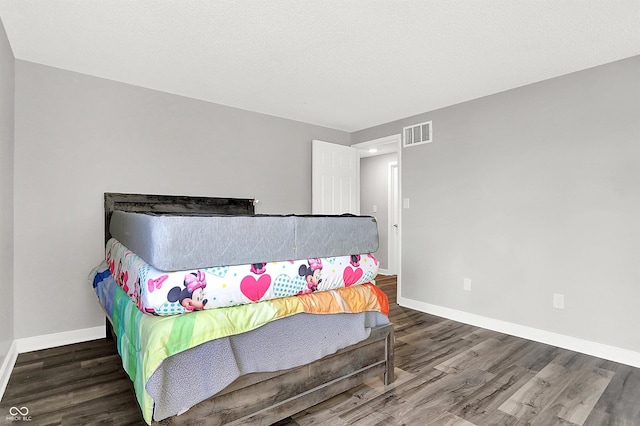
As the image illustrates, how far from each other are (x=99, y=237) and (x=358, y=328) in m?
2.51

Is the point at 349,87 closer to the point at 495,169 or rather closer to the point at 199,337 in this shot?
the point at 495,169

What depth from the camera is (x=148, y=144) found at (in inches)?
127

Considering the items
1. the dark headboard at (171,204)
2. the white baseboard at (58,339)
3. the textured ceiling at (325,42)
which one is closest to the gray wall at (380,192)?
the textured ceiling at (325,42)

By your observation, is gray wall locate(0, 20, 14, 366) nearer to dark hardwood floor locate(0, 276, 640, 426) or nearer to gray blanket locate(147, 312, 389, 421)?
dark hardwood floor locate(0, 276, 640, 426)

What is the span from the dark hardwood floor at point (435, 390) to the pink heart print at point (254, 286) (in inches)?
30.1

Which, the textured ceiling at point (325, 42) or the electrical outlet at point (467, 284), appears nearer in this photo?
the textured ceiling at point (325, 42)

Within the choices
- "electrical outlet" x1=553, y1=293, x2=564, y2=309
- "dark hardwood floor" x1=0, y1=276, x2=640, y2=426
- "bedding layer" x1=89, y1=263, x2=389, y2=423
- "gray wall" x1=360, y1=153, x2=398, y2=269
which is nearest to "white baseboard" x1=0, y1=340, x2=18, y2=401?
"dark hardwood floor" x1=0, y1=276, x2=640, y2=426

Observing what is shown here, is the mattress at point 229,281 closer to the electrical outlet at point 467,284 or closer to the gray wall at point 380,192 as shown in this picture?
the electrical outlet at point 467,284

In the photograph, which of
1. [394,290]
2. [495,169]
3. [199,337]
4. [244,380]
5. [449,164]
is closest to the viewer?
[199,337]

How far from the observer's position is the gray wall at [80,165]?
2688 mm

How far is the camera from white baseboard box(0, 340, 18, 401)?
206 cm

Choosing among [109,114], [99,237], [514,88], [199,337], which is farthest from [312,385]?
[514,88]

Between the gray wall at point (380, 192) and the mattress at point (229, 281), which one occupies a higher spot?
the gray wall at point (380, 192)

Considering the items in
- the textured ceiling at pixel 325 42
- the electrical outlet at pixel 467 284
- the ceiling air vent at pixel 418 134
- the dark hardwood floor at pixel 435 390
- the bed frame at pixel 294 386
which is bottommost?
the dark hardwood floor at pixel 435 390
